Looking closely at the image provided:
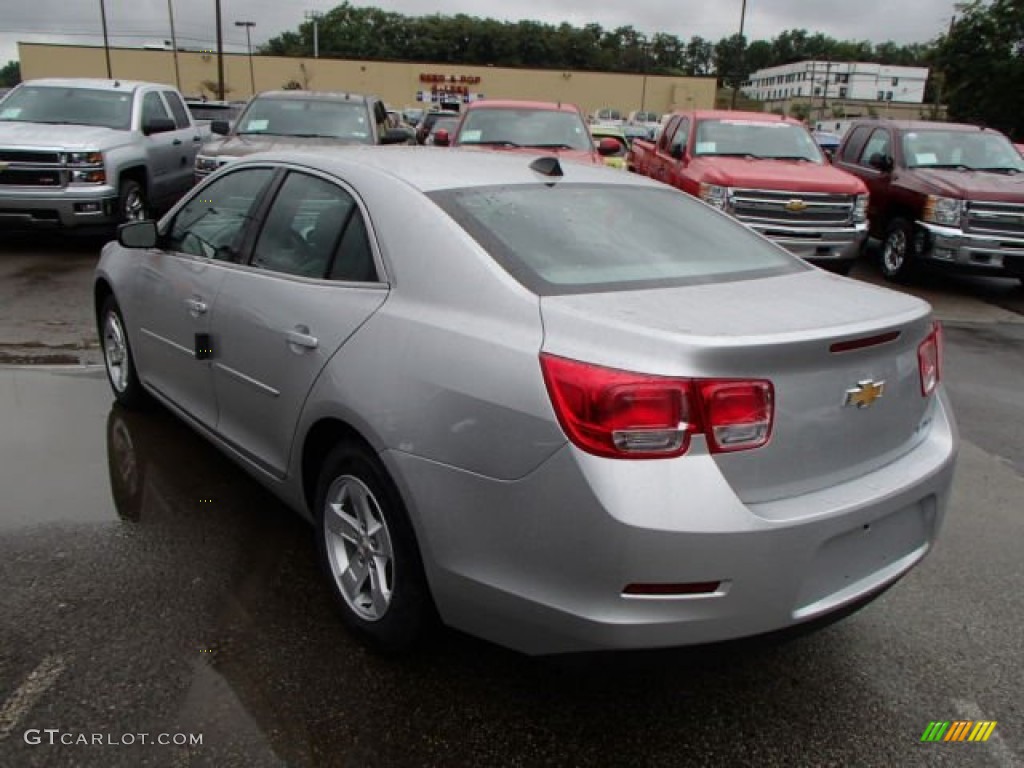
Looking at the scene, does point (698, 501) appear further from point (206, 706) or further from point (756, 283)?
point (206, 706)

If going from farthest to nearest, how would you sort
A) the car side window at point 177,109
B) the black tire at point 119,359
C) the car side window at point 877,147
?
the car side window at point 177,109, the car side window at point 877,147, the black tire at point 119,359

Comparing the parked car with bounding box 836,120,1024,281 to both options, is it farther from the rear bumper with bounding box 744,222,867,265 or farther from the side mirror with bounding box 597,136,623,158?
the side mirror with bounding box 597,136,623,158

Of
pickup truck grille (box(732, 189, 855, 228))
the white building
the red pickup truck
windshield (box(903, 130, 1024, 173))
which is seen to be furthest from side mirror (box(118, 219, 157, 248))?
the white building

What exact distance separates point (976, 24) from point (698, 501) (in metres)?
28.4

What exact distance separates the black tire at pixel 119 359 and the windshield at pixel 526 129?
250 inches

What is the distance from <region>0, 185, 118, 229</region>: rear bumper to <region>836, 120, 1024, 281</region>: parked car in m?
9.24

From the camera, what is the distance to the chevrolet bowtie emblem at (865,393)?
2359 millimetres

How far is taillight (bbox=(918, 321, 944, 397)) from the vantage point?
8.82ft

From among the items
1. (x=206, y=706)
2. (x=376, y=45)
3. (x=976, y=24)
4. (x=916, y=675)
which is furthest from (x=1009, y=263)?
(x=376, y=45)

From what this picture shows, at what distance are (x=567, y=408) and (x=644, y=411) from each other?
0.19 m

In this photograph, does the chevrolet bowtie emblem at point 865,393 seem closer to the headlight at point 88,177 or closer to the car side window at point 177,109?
the headlight at point 88,177

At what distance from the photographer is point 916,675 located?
2.85m

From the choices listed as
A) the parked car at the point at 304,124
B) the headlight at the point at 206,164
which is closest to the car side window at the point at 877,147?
the parked car at the point at 304,124

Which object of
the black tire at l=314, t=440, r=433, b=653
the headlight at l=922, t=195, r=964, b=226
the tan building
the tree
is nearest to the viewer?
the black tire at l=314, t=440, r=433, b=653
